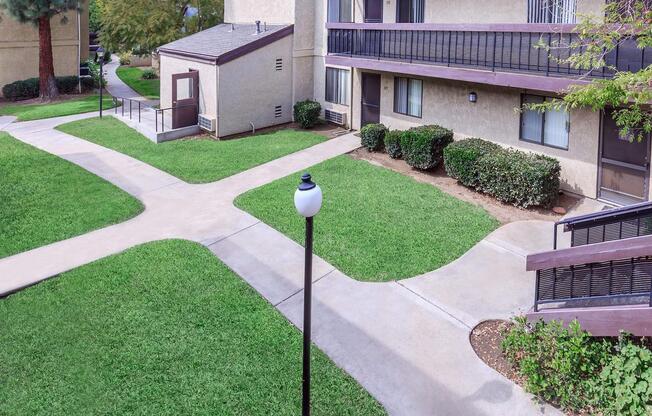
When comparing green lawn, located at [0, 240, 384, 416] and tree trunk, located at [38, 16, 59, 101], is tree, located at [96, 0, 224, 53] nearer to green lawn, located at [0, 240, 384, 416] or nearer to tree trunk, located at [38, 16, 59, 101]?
tree trunk, located at [38, 16, 59, 101]

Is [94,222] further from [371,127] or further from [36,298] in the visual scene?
[371,127]

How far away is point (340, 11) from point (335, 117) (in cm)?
382

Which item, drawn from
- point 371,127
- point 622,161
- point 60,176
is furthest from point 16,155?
point 622,161

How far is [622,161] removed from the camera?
12430 millimetres

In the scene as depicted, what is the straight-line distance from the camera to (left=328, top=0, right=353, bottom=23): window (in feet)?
65.9

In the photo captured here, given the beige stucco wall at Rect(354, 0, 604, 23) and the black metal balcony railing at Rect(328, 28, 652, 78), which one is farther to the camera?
the beige stucco wall at Rect(354, 0, 604, 23)

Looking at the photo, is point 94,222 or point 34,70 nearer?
point 94,222

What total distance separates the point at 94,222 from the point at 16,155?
684cm

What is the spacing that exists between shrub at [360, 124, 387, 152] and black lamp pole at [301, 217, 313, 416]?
11.6 m

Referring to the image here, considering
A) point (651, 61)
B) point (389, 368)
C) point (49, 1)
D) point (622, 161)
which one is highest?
point (49, 1)

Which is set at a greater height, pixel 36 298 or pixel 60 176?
pixel 60 176

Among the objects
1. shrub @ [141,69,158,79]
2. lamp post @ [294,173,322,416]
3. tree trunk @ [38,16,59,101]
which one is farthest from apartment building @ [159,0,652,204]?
shrub @ [141,69,158,79]

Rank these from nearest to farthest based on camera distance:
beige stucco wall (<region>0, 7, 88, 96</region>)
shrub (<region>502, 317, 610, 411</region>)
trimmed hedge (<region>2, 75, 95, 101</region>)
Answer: shrub (<region>502, 317, 610, 411</region>) < trimmed hedge (<region>2, 75, 95, 101</region>) < beige stucco wall (<region>0, 7, 88, 96</region>)

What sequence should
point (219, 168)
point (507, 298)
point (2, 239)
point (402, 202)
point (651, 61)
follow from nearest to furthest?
point (507, 298)
point (651, 61)
point (2, 239)
point (402, 202)
point (219, 168)
